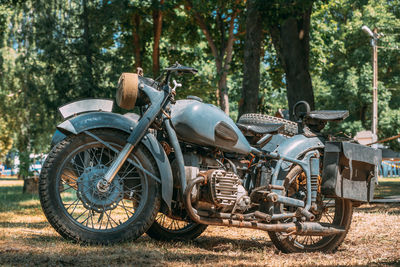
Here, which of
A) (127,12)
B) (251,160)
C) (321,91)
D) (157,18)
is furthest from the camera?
(321,91)

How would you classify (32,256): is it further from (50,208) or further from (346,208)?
(346,208)

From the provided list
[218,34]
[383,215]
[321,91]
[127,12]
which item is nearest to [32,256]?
[383,215]

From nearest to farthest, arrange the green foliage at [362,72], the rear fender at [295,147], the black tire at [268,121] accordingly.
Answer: the rear fender at [295,147] → the black tire at [268,121] → the green foliage at [362,72]

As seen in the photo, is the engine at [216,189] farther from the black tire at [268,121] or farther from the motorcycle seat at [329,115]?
the motorcycle seat at [329,115]

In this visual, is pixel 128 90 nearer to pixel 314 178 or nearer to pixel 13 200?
pixel 314 178

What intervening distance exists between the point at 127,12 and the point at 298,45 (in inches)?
256

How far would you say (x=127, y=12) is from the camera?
1648cm

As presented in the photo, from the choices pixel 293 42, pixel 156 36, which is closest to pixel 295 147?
pixel 293 42

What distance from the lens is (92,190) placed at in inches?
187

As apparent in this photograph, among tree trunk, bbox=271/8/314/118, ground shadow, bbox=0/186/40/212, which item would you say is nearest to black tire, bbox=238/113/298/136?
tree trunk, bbox=271/8/314/118

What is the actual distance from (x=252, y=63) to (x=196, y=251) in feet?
25.7

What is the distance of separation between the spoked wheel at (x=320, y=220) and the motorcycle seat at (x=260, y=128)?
17.8 inches

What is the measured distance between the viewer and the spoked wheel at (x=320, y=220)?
17.4ft

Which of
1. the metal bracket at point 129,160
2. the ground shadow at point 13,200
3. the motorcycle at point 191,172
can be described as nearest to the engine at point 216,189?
the motorcycle at point 191,172
